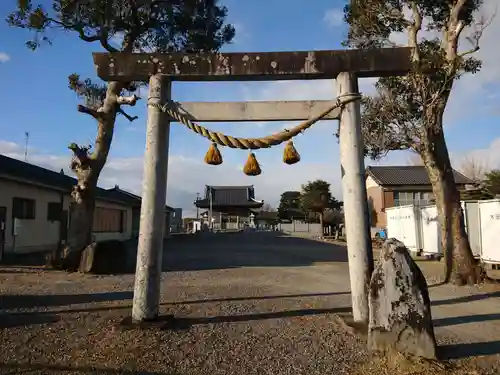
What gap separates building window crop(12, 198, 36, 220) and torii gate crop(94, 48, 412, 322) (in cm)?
1183

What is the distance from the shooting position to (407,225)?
1850 cm

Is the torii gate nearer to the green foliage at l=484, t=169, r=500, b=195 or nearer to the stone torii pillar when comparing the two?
the stone torii pillar

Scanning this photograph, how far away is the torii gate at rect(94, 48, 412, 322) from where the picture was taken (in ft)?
18.9

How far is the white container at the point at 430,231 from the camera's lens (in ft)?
51.1

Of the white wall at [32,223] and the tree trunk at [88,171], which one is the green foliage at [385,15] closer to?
the tree trunk at [88,171]

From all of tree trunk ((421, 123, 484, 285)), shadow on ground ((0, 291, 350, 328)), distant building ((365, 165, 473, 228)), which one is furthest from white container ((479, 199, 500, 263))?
distant building ((365, 165, 473, 228))

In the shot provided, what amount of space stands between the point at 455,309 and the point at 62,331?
242 inches

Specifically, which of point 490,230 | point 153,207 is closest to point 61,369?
point 153,207

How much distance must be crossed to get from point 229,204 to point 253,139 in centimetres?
4483

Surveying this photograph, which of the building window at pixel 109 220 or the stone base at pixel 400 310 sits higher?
the building window at pixel 109 220

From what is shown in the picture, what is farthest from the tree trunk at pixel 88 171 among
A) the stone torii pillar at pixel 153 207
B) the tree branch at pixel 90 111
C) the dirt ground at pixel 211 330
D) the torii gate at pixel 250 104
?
the stone torii pillar at pixel 153 207

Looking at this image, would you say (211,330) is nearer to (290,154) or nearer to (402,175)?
(290,154)

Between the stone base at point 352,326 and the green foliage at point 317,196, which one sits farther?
the green foliage at point 317,196

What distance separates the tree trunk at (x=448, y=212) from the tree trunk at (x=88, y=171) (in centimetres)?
864
